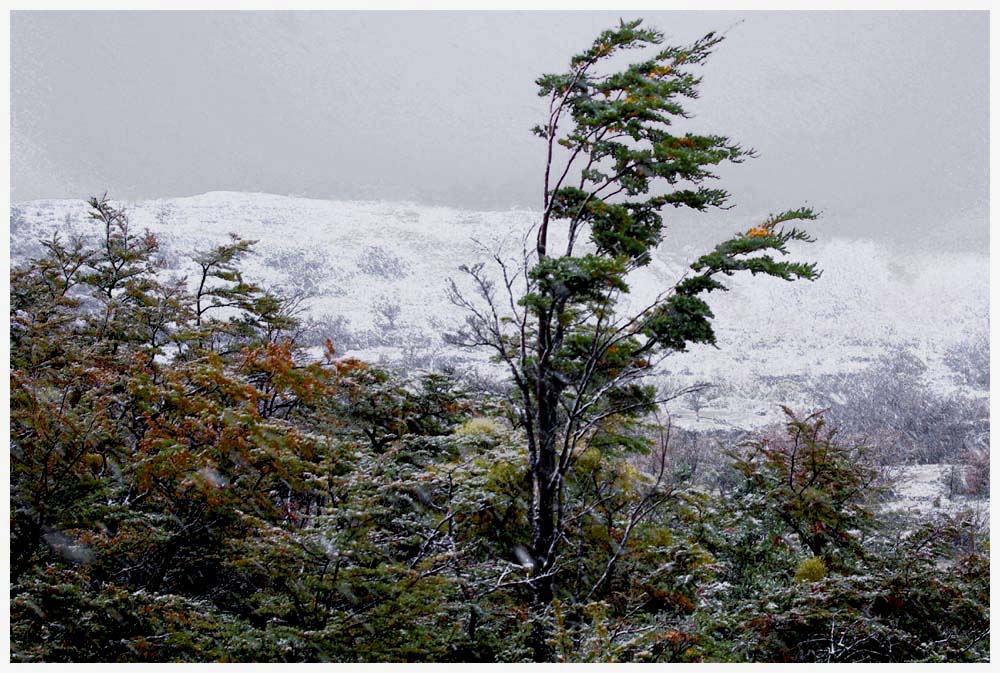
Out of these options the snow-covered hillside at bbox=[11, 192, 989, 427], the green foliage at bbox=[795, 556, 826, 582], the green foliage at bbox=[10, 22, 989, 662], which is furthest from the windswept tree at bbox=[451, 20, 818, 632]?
the snow-covered hillside at bbox=[11, 192, 989, 427]

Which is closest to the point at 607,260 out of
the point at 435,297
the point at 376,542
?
the point at 376,542

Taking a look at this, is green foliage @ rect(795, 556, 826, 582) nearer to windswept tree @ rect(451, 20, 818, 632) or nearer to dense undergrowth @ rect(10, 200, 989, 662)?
dense undergrowth @ rect(10, 200, 989, 662)

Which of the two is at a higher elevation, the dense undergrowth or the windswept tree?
the windswept tree

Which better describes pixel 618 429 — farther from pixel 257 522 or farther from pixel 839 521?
pixel 257 522

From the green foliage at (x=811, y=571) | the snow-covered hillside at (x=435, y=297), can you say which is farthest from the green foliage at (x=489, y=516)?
the snow-covered hillside at (x=435, y=297)

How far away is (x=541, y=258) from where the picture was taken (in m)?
4.55

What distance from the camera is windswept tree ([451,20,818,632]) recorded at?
4398 millimetres

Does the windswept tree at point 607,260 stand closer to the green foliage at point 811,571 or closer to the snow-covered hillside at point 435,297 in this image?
the green foliage at point 811,571

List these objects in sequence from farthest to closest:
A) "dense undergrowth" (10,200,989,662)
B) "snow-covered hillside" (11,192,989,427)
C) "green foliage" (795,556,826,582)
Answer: "snow-covered hillside" (11,192,989,427) < "green foliage" (795,556,826,582) < "dense undergrowth" (10,200,989,662)

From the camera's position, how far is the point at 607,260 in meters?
4.11

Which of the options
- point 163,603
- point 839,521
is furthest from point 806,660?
point 163,603

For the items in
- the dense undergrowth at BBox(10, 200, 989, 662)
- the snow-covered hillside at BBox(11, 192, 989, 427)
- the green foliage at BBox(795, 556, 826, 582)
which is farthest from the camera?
the snow-covered hillside at BBox(11, 192, 989, 427)

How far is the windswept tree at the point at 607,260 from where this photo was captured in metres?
4.40

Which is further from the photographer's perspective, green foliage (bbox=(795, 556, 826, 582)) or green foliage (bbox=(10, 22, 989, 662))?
green foliage (bbox=(795, 556, 826, 582))
